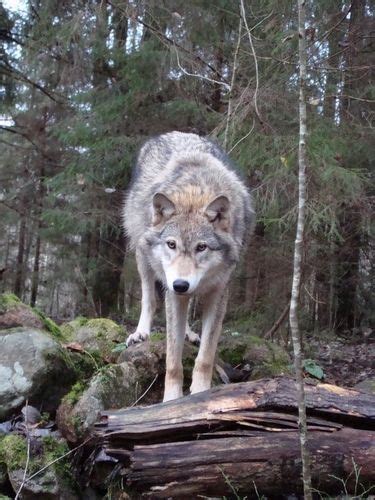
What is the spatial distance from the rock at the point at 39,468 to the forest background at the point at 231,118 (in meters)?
3.04

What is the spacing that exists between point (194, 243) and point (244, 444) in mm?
1881

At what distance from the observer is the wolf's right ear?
16.1 ft

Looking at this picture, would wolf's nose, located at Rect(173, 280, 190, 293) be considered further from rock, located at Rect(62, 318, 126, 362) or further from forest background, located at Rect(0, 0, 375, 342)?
forest background, located at Rect(0, 0, 375, 342)

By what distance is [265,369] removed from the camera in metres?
5.69

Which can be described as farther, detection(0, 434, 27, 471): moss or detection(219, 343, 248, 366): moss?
detection(219, 343, 248, 366): moss

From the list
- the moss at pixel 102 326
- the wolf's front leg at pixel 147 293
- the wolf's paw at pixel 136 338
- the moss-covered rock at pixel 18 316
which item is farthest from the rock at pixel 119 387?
the moss-covered rock at pixel 18 316

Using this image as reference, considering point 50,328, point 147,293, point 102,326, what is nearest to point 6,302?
point 50,328

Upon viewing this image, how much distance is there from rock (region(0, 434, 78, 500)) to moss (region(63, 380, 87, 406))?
399 millimetres

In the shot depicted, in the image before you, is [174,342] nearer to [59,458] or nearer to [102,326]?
[59,458]

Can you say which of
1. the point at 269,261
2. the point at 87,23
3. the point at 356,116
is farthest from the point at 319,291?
the point at 87,23

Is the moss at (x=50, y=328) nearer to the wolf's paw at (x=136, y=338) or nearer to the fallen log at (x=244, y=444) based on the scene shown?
the wolf's paw at (x=136, y=338)

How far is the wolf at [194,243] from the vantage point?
4703mm

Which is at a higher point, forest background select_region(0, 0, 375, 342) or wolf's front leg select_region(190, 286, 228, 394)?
forest background select_region(0, 0, 375, 342)

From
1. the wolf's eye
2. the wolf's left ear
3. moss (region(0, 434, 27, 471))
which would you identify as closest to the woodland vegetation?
moss (region(0, 434, 27, 471))
